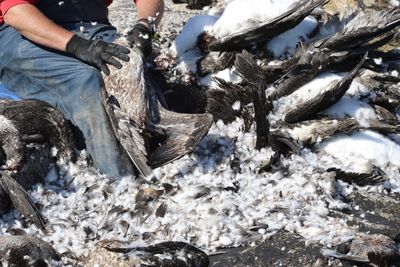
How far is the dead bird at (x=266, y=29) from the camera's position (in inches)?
186

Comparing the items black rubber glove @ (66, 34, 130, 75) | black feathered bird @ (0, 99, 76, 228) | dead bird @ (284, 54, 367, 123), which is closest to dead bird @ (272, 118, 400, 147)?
dead bird @ (284, 54, 367, 123)

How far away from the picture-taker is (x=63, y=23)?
5.03 m

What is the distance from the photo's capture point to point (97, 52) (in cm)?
451

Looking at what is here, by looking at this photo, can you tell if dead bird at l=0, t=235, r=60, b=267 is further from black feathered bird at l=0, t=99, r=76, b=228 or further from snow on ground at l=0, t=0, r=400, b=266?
black feathered bird at l=0, t=99, r=76, b=228

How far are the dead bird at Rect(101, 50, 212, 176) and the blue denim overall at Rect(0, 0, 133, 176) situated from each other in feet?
0.40

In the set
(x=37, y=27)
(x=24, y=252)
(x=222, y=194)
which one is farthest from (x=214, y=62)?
(x=24, y=252)

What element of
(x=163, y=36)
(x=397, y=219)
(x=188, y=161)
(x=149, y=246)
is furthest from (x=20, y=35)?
(x=397, y=219)

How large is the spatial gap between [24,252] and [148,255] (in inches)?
23.1

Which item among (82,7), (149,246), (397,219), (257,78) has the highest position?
(82,7)

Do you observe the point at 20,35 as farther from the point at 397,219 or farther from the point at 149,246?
the point at 397,219

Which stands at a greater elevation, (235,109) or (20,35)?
(20,35)

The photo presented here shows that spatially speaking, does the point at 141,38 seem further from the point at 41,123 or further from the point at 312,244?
the point at 312,244

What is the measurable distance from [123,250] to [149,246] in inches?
5.3

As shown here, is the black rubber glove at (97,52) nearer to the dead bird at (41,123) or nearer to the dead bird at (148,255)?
the dead bird at (41,123)
